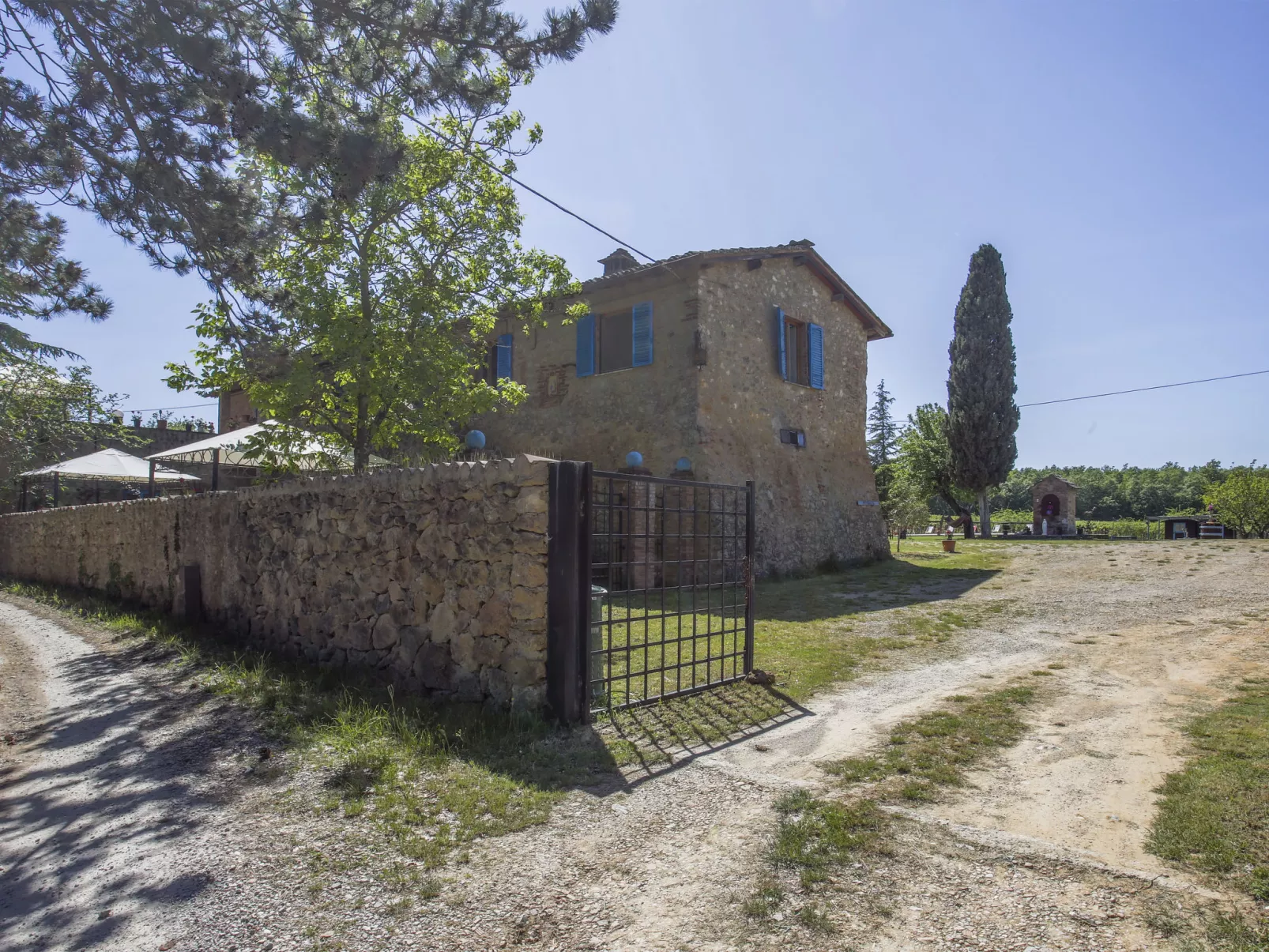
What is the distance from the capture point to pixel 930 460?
30.1 metres

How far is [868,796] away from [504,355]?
539 inches

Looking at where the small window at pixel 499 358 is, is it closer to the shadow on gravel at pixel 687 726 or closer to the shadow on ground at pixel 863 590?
the shadow on ground at pixel 863 590

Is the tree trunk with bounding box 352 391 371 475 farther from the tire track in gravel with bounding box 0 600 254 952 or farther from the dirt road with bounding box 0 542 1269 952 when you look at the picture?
the dirt road with bounding box 0 542 1269 952

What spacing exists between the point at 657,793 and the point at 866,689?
2703 millimetres

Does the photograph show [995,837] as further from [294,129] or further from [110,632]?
[110,632]

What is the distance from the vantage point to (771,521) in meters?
13.7

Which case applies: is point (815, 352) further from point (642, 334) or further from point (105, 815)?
point (105, 815)

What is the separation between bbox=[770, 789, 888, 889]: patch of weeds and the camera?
3.02 m

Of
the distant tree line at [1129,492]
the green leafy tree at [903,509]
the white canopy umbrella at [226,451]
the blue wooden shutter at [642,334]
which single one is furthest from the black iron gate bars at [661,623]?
the distant tree line at [1129,492]

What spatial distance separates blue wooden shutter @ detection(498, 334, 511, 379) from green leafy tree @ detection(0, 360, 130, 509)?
39.0ft

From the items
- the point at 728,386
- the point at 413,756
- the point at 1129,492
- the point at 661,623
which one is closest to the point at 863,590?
the point at 728,386

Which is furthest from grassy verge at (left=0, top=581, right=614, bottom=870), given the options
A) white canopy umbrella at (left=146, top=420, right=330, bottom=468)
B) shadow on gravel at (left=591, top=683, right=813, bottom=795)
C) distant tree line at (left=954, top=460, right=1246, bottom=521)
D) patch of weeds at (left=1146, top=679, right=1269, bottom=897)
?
distant tree line at (left=954, top=460, right=1246, bottom=521)

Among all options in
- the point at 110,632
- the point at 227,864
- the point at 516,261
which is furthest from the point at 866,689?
the point at 110,632

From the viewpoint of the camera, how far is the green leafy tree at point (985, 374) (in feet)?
80.5
